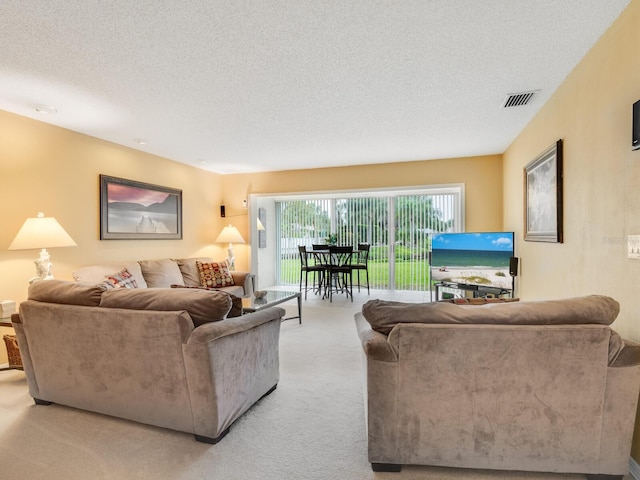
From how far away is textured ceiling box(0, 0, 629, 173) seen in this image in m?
1.87

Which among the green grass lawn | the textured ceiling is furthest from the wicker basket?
the green grass lawn

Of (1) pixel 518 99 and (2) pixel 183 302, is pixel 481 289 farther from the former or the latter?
(2) pixel 183 302

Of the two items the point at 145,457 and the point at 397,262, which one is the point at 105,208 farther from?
the point at 397,262

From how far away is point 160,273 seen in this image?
15.0ft

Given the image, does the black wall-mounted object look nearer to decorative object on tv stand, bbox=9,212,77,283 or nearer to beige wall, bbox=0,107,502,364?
beige wall, bbox=0,107,502,364

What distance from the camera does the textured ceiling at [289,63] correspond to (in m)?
1.87

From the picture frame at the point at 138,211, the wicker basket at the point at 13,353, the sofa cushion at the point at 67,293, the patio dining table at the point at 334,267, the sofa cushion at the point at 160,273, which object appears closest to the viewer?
the sofa cushion at the point at 67,293

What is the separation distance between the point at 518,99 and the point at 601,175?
1.35 meters

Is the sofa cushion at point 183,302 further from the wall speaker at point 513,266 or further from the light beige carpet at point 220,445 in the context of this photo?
the wall speaker at point 513,266

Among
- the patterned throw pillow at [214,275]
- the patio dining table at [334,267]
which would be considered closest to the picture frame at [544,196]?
the patio dining table at [334,267]

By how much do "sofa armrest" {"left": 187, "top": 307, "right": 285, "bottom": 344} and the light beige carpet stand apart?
2.00ft

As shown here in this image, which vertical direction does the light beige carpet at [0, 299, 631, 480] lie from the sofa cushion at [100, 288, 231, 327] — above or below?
below

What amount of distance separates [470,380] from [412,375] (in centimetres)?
26

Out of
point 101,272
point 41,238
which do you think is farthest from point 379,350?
point 101,272
